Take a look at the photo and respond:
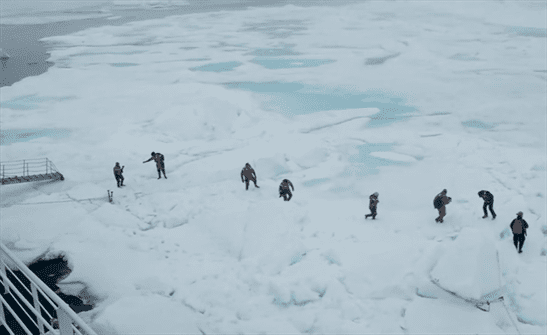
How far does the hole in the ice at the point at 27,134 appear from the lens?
17.8m

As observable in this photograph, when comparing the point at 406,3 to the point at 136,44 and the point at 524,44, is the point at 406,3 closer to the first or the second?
the point at 524,44

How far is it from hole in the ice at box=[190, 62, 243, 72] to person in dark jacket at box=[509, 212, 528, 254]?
23.2m

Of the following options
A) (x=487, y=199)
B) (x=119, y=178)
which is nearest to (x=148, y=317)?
(x=119, y=178)

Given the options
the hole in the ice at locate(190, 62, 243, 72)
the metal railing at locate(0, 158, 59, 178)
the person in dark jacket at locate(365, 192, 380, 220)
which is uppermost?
the hole in the ice at locate(190, 62, 243, 72)

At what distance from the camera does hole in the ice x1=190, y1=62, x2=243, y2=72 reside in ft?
97.7

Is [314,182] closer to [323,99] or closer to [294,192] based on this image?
[294,192]

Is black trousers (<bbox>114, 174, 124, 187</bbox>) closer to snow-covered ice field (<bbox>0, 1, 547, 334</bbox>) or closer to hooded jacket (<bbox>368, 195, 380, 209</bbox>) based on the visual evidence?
snow-covered ice field (<bbox>0, 1, 547, 334</bbox>)

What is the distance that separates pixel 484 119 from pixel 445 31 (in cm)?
2490

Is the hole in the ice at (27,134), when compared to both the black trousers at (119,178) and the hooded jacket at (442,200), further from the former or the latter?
the hooded jacket at (442,200)

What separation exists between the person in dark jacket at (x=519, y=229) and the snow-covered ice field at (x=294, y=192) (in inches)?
9.6

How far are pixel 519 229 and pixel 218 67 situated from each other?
2439 centimetres

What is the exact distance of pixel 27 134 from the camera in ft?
60.2

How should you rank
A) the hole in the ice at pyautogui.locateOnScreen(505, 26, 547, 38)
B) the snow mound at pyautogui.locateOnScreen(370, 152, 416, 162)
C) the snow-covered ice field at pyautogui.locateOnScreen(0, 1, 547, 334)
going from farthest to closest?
the hole in the ice at pyautogui.locateOnScreen(505, 26, 547, 38), the snow mound at pyautogui.locateOnScreen(370, 152, 416, 162), the snow-covered ice field at pyautogui.locateOnScreen(0, 1, 547, 334)

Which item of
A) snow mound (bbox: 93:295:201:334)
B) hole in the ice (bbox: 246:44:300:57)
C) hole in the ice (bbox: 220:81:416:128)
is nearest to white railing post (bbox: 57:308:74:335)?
snow mound (bbox: 93:295:201:334)
